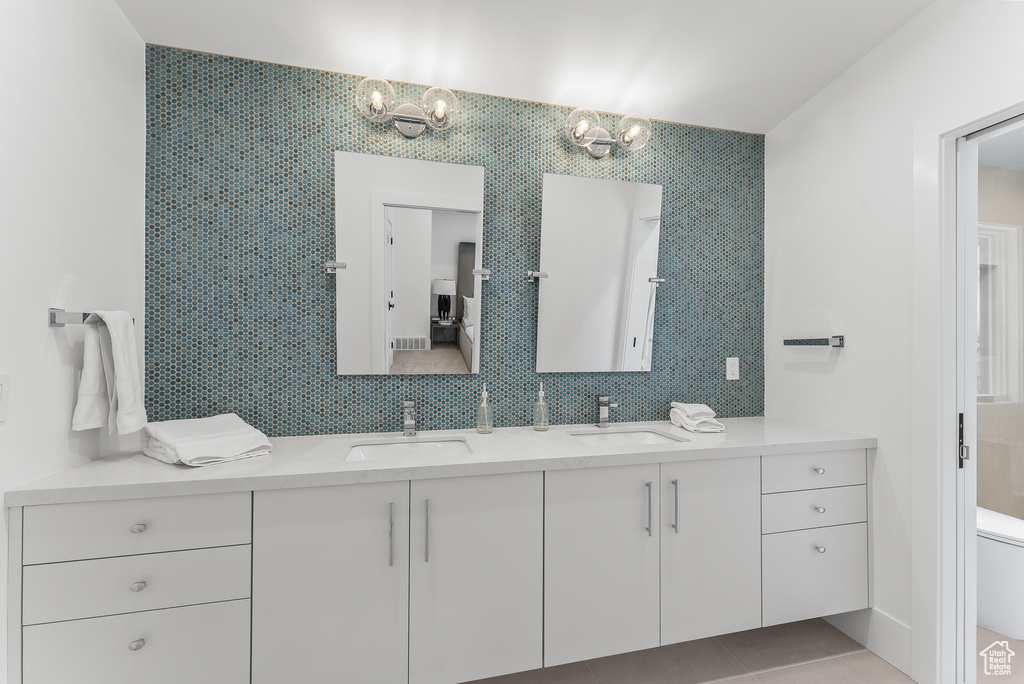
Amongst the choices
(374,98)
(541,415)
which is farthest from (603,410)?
(374,98)

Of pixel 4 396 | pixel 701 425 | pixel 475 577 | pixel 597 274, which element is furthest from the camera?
pixel 597 274

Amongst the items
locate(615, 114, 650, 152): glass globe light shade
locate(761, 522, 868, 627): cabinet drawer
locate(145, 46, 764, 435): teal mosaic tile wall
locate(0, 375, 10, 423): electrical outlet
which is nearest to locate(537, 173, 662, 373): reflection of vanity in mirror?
locate(145, 46, 764, 435): teal mosaic tile wall

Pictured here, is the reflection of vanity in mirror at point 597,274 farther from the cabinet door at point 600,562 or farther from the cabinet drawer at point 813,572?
the cabinet drawer at point 813,572

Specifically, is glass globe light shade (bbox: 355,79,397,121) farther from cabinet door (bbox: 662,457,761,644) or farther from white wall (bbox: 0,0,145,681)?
cabinet door (bbox: 662,457,761,644)

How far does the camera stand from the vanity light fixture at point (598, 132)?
2043 mm

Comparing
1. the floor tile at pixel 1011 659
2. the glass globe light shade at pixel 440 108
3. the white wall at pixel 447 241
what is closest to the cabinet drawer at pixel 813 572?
the floor tile at pixel 1011 659

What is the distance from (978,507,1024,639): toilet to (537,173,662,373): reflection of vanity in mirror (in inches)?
50.7

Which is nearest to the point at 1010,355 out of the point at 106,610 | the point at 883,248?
the point at 883,248

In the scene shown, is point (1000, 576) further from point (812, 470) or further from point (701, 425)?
point (701, 425)

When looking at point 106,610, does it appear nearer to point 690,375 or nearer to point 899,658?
point 690,375

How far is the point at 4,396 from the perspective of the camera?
1107 millimetres

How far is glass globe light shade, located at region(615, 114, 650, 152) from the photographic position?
2.08 metres

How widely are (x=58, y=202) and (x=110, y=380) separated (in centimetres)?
51

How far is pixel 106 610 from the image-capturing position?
3.92 ft
